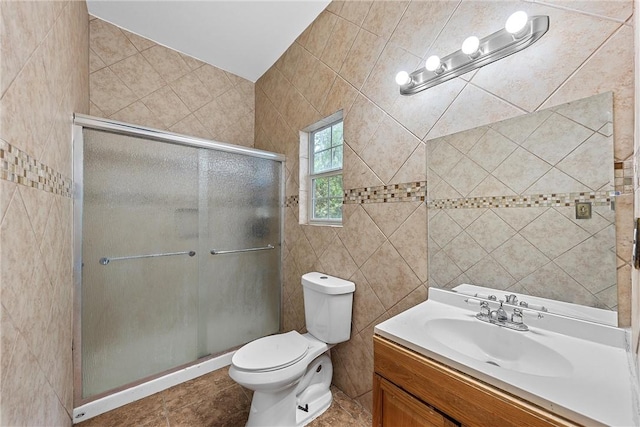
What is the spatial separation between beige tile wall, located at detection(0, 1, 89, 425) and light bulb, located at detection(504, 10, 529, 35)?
1532 millimetres

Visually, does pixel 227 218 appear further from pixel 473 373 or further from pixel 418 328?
pixel 473 373

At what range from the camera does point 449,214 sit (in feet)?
3.95

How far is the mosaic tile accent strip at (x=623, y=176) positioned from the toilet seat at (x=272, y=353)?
4.84 feet

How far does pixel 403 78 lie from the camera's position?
1289mm

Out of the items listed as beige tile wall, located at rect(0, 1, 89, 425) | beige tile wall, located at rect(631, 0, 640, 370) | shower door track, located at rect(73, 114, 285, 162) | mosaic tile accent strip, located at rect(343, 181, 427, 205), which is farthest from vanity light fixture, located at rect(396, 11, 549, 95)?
beige tile wall, located at rect(0, 1, 89, 425)

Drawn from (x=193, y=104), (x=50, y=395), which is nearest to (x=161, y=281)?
(x=50, y=395)

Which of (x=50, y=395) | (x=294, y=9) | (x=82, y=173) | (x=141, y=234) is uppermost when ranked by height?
(x=294, y=9)

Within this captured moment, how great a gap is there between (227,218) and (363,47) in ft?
5.14

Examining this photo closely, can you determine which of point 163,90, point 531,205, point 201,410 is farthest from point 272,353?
point 163,90

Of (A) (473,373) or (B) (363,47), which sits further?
(B) (363,47)

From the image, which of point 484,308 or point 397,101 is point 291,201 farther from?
point 484,308

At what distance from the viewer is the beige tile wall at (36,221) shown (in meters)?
0.66

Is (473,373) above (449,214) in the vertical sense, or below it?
below

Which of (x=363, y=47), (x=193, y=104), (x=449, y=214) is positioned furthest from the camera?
(x=193, y=104)
